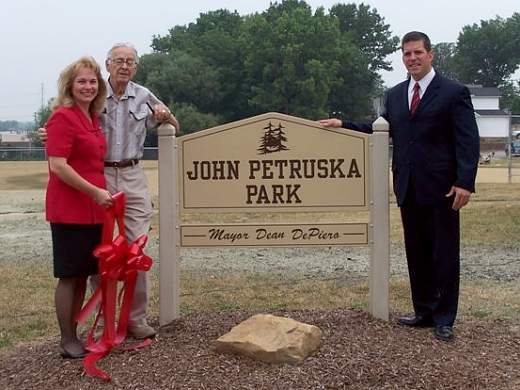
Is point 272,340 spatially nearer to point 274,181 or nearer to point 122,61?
point 274,181

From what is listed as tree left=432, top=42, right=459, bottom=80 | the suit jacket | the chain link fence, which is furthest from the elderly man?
tree left=432, top=42, right=459, bottom=80

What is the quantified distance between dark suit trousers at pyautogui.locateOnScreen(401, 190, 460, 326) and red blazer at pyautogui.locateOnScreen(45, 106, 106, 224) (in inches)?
74.5

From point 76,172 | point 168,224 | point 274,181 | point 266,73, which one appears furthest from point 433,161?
point 266,73

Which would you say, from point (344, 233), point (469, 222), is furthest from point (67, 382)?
point (469, 222)

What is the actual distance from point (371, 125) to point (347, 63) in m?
67.0

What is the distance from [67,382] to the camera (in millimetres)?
4035

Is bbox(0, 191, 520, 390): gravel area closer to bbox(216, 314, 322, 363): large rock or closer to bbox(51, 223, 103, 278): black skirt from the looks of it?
bbox(216, 314, 322, 363): large rock

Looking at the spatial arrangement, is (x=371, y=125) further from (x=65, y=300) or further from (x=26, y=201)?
(x=26, y=201)

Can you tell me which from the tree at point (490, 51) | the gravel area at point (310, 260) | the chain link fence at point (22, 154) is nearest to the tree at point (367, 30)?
the tree at point (490, 51)

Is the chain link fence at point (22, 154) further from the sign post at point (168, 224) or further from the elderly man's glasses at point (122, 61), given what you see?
the elderly man's glasses at point (122, 61)

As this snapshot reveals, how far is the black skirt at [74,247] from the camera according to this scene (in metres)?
4.14

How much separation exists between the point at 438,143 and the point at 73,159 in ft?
6.97

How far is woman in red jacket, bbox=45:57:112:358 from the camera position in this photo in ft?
13.0

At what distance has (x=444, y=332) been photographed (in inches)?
182
